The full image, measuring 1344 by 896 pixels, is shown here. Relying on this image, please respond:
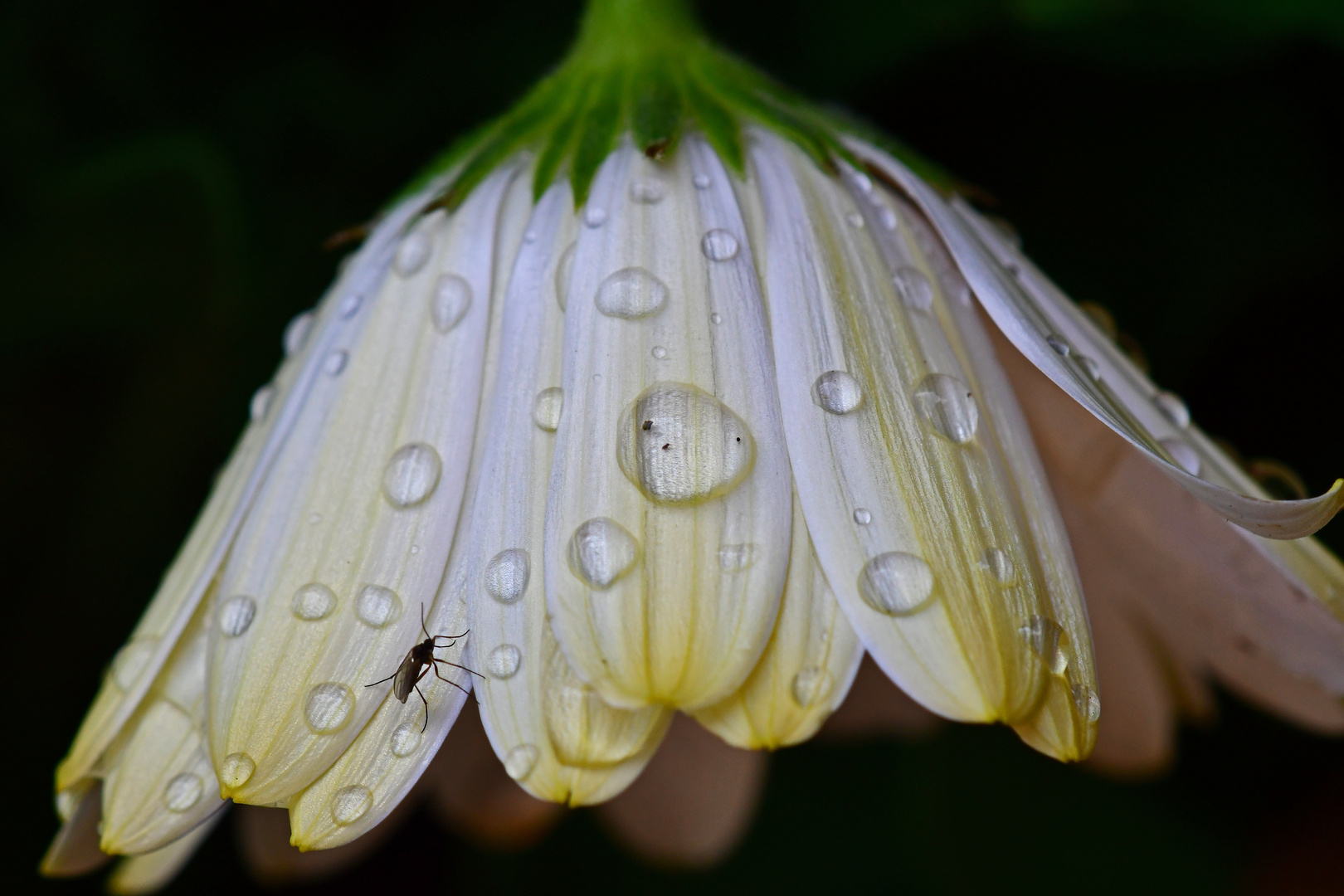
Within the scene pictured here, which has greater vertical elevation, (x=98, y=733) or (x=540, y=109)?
(x=540, y=109)

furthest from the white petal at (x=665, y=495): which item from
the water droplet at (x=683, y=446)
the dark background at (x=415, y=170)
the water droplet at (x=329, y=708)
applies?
the dark background at (x=415, y=170)

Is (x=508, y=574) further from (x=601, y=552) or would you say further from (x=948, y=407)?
(x=948, y=407)

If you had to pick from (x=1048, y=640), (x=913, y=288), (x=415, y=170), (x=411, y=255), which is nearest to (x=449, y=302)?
(x=411, y=255)

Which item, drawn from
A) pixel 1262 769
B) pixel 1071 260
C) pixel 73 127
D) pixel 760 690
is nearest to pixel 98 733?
pixel 760 690

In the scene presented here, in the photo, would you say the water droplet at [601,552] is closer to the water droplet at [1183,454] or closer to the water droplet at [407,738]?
the water droplet at [407,738]

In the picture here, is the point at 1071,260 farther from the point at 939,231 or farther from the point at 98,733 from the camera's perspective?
the point at 98,733

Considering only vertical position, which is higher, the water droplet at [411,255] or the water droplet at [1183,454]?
the water droplet at [411,255]
